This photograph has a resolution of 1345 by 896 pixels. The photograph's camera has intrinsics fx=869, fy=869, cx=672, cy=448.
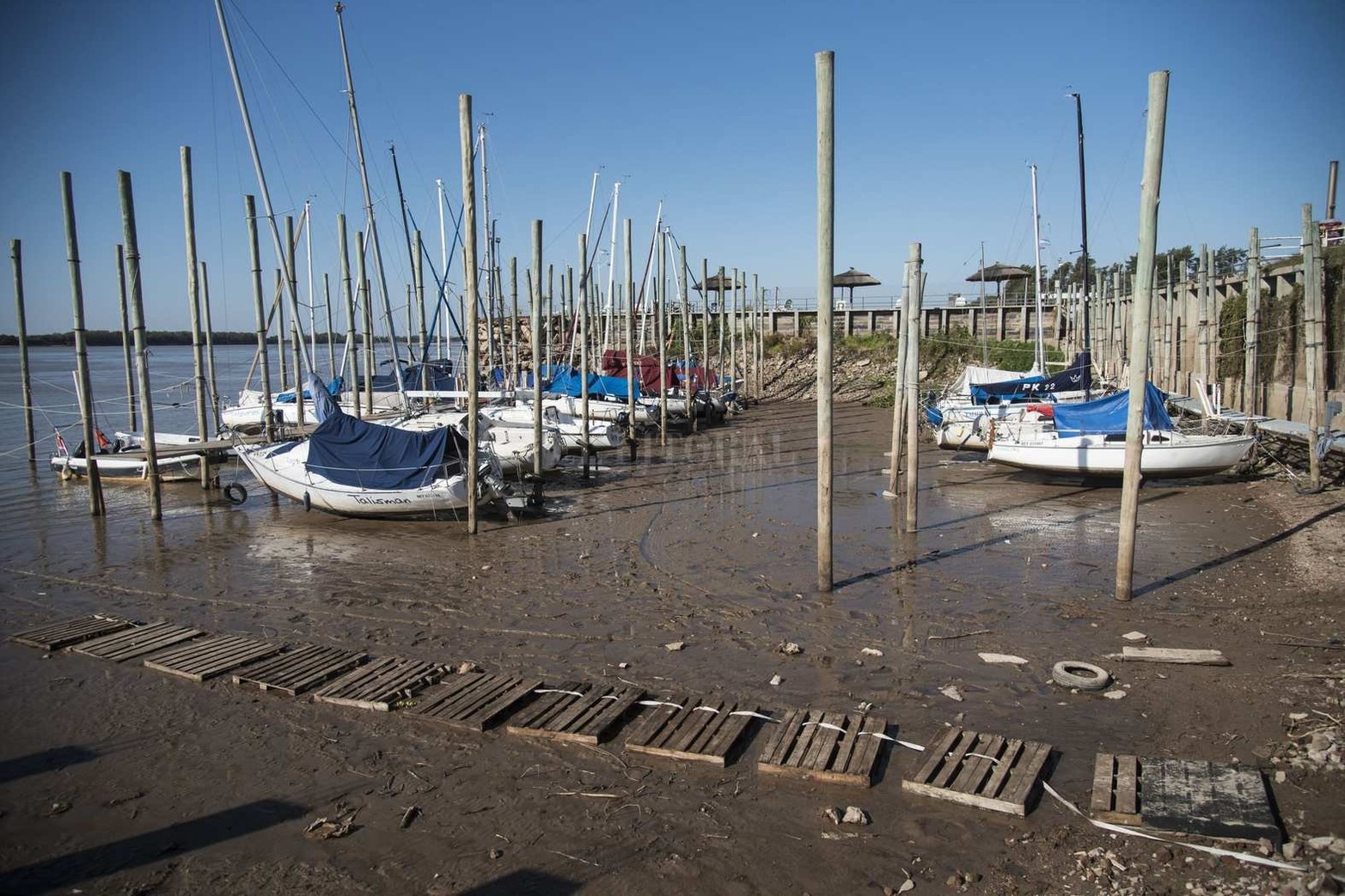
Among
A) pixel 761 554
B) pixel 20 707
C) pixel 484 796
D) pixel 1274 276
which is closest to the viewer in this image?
pixel 484 796

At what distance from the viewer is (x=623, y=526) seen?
56.3 ft

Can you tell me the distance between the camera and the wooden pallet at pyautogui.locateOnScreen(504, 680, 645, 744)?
7770 mm

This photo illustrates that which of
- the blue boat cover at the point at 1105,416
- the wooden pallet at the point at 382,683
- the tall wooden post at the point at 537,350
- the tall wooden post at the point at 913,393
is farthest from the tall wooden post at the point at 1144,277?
the tall wooden post at the point at 537,350

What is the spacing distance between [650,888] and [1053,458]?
17428 millimetres

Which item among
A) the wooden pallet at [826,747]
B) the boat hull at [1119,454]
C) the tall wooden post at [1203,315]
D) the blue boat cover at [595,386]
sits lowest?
the wooden pallet at [826,747]

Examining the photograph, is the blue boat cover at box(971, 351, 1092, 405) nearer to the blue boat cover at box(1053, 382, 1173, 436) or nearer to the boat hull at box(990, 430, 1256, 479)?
the blue boat cover at box(1053, 382, 1173, 436)

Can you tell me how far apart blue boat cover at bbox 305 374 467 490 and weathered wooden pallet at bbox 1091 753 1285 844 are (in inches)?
545

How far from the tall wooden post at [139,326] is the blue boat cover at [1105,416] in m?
20.0

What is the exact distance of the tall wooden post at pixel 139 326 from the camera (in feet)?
57.0

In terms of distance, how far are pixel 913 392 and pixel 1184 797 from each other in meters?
A: 9.23

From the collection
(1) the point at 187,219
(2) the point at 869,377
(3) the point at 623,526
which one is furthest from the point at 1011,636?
(2) the point at 869,377

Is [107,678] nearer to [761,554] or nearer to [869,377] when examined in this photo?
[761,554]

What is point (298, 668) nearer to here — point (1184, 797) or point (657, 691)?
point (657, 691)

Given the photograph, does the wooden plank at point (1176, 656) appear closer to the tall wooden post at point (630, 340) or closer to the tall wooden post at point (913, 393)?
the tall wooden post at point (913, 393)
